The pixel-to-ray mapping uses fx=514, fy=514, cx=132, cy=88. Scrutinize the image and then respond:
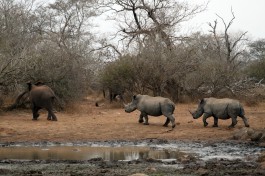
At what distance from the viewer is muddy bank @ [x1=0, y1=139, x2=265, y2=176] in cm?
986

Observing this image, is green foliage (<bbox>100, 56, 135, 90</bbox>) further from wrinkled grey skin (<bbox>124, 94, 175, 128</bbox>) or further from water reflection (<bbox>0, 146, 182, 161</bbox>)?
water reflection (<bbox>0, 146, 182, 161</bbox>)

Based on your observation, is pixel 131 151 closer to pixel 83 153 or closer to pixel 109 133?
pixel 83 153

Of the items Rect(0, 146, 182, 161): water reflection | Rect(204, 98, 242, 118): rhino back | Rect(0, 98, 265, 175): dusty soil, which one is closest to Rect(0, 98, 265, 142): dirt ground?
Rect(0, 98, 265, 175): dusty soil

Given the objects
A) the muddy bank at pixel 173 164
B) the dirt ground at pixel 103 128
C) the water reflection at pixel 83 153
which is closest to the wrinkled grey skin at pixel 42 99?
the dirt ground at pixel 103 128

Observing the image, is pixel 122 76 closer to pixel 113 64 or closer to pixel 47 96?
pixel 113 64

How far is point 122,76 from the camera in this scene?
2589cm

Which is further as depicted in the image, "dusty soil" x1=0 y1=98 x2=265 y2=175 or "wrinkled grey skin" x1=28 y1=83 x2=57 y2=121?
"wrinkled grey skin" x1=28 y1=83 x2=57 y2=121

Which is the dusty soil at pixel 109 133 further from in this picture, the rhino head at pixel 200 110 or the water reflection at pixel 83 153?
the water reflection at pixel 83 153

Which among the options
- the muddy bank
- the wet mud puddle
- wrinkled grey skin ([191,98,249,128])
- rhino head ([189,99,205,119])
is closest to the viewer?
the muddy bank

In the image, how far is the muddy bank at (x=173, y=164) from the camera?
32.3 ft

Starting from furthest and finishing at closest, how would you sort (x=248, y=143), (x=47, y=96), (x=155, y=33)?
(x=155, y=33) < (x=47, y=96) < (x=248, y=143)

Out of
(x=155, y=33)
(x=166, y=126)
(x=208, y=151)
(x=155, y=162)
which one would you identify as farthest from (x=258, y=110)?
(x=155, y=162)

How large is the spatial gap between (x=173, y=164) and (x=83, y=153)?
287 centimetres

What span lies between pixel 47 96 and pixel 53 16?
84.1 feet
